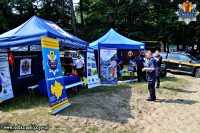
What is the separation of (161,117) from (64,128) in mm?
2918

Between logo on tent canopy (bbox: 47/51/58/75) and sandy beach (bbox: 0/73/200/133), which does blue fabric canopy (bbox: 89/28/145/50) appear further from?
logo on tent canopy (bbox: 47/51/58/75)

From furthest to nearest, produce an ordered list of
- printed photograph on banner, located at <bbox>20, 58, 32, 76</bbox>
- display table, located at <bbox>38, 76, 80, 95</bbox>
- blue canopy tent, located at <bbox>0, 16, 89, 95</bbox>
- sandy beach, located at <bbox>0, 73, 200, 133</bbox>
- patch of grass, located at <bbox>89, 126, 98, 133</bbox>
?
1. printed photograph on banner, located at <bbox>20, 58, 32, 76</bbox>
2. display table, located at <bbox>38, 76, 80, 95</bbox>
3. blue canopy tent, located at <bbox>0, 16, 89, 95</bbox>
4. sandy beach, located at <bbox>0, 73, 200, 133</bbox>
5. patch of grass, located at <bbox>89, 126, 98, 133</bbox>

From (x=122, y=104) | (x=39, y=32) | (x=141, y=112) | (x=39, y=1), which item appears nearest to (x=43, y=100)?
(x=39, y=32)

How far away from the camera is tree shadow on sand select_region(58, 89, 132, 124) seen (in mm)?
4591

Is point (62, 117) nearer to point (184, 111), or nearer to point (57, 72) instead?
point (57, 72)

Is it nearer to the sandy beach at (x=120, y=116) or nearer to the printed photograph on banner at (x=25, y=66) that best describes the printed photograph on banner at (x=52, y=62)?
the sandy beach at (x=120, y=116)

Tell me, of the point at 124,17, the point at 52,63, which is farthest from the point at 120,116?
the point at 124,17

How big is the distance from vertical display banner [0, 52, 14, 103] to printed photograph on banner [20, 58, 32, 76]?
92 cm

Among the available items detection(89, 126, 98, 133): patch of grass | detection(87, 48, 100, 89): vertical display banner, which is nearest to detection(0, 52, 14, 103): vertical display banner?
detection(87, 48, 100, 89): vertical display banner

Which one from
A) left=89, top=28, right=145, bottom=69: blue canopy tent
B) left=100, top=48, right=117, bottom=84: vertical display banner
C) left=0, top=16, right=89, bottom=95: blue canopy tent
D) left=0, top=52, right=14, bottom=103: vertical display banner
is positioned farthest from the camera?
left=89, top=28, right=145, bottom=69: blue canopy tent

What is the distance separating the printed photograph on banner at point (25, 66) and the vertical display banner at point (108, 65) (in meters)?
3.82

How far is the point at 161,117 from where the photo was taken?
15.5 ft

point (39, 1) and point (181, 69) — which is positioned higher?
point (39, 1)

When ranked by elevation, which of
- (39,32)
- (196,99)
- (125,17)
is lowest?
(196,99)
